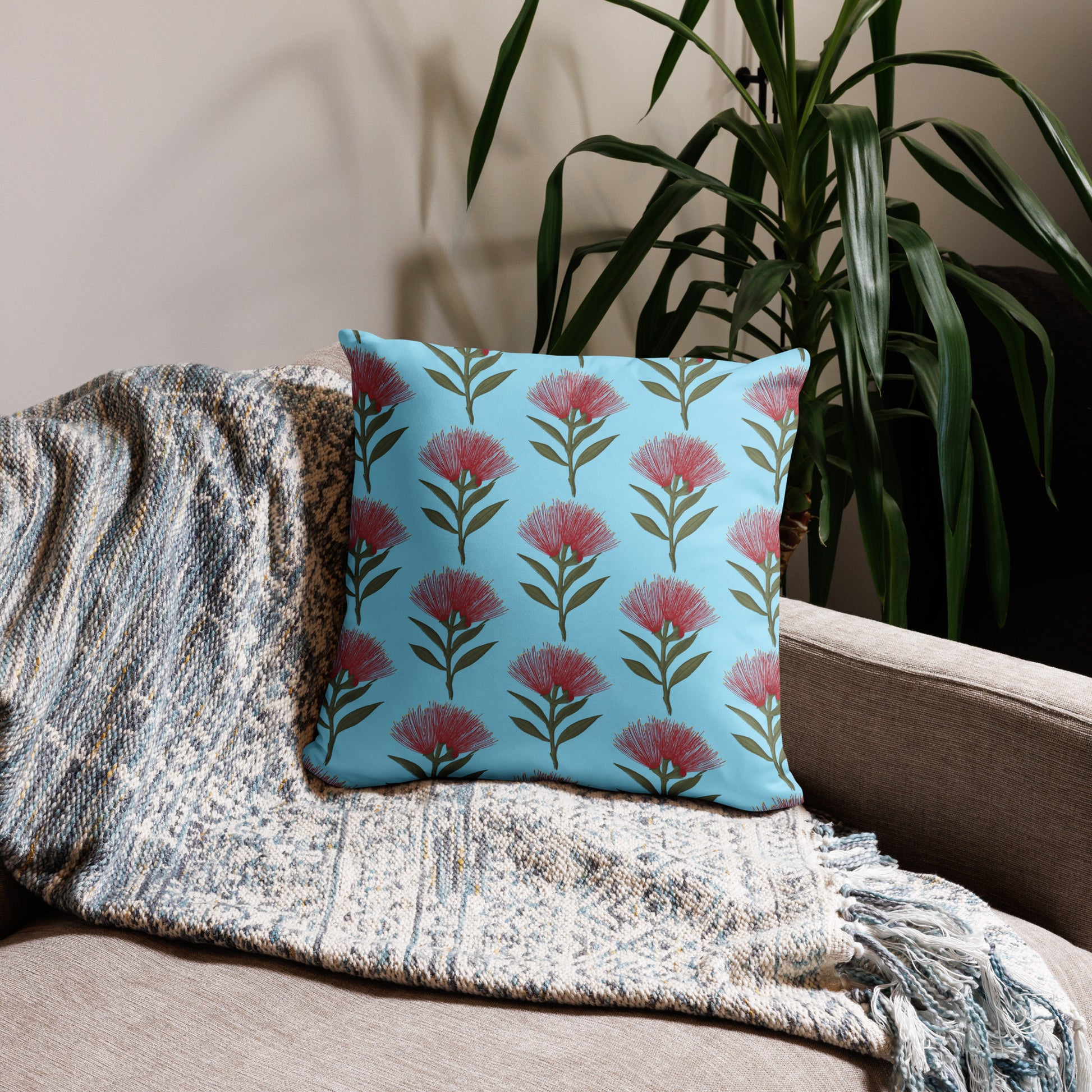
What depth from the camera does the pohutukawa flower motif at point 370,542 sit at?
88cm

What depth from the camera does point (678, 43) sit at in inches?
54.1

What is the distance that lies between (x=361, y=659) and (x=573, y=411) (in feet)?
0.99

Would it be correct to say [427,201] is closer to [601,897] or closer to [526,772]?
[526,772]

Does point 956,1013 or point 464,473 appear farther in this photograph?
point 464,473

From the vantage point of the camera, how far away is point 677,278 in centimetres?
183

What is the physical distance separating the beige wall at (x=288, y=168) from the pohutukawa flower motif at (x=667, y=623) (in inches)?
29.6

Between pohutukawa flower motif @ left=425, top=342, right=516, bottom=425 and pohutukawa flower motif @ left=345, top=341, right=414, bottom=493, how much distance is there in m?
0.03

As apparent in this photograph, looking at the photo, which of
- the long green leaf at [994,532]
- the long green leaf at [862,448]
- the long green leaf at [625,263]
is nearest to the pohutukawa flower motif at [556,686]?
the long green leaf at [862,448]

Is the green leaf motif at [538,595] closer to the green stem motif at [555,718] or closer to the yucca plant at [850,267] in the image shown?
the green stem motif at [555,718]

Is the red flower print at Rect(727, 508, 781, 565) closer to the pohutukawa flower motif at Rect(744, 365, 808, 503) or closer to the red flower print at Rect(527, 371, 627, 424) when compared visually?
the pohutukawa flower motif at Rect(744, 365, 808, 503)

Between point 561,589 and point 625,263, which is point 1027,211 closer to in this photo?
point 625,263

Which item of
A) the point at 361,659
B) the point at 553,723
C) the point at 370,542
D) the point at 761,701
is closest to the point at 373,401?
the point at 370,542

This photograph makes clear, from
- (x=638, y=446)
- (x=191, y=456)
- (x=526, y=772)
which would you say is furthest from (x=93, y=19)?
(x=526, y=772)

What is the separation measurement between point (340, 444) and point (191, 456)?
0.49 feet
